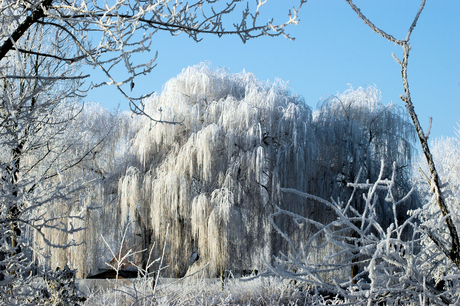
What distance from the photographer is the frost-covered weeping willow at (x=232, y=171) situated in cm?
1007

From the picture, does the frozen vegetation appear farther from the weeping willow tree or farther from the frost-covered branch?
the frost-covered branch

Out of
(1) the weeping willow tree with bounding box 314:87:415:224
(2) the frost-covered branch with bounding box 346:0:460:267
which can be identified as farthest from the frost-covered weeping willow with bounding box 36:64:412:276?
(2) the frost-covered branch with bounding box 346:0:460:267

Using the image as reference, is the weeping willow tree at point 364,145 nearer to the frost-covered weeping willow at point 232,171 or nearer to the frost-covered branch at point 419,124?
the frost-covered weeping willow at point 232,171

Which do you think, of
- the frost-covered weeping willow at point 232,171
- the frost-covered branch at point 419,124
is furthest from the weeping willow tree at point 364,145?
the frost-covered branch at point 419,124

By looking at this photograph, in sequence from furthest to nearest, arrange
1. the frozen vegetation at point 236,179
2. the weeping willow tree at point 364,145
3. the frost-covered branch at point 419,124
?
the weeping willow tree at point 364,145
the frozen vegetation at point 236,179
the frost-covered branch at point 419,124

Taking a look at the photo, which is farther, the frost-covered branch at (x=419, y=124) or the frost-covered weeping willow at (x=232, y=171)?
the frost-covered weeping willow at (x=232, y=171)

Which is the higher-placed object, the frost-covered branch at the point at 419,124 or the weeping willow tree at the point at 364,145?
the weeping willow tree at the point at 364,145

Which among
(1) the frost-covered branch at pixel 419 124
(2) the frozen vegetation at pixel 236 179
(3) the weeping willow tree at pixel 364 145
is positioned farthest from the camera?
(3) the weeping willow tree at pixel 364 145

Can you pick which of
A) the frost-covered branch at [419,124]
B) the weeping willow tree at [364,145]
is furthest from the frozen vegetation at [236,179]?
the frost-covered branch at [419,124]

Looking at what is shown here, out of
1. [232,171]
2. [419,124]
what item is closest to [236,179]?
[232,171]

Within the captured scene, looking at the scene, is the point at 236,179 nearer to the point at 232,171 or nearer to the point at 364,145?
the point at 232,171

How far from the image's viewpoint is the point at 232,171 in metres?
10.4

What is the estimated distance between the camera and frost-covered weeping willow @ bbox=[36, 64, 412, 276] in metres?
10.1

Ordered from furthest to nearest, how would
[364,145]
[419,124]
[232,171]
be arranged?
1. [364,145]
2. [232,171]
3. [419,124]
